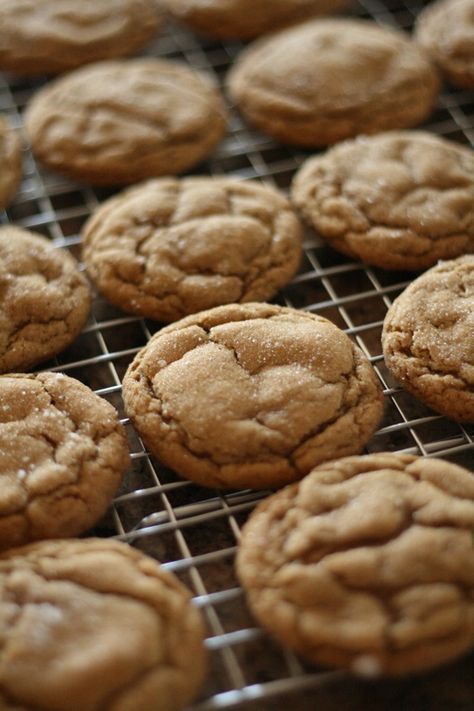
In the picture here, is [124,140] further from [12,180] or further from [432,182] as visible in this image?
[432,182]

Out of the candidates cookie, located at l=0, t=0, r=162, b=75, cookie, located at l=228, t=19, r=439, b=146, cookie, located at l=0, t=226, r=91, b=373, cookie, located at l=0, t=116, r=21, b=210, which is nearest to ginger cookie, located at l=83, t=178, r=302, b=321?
cookie, located at l=0, t=226, r=91, b=373

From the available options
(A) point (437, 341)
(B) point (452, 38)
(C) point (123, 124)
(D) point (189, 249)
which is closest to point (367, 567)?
(A) point (437, 341)

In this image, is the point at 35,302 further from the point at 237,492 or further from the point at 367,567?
the point at 367,567

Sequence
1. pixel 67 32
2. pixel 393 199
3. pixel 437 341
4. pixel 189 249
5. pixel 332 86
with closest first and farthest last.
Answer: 1. pixel 437 341
2. pixel 189 249
3. pixel 393 199
4. pixel 332 86
5. pixel 67 32

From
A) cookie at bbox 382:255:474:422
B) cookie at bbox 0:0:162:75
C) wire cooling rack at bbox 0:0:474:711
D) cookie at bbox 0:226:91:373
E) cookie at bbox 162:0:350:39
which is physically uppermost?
cookie at bbox 162:0:350:39

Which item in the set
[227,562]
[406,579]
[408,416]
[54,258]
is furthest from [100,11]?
[406,579]

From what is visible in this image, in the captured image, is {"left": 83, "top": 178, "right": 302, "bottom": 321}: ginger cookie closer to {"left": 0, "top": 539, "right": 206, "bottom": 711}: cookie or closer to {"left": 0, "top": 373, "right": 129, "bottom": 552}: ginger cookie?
{"left": 0, "top": 373, "right": 129, "bottom": 552}: ginger cookie
